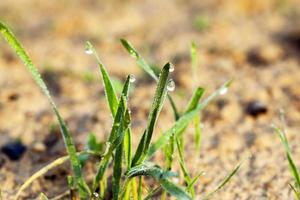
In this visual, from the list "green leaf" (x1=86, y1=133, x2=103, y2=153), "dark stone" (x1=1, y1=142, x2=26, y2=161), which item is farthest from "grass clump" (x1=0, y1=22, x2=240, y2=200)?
"dark stone" (x1=1, y1=142, x2=26, y2=161)

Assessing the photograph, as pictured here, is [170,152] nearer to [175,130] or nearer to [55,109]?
[175,130]

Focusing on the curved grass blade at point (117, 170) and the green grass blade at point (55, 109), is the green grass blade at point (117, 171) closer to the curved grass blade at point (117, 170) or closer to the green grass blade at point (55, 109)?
the curved grass blade at point (117, 170)

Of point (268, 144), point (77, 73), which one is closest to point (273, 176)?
point (268, 144)

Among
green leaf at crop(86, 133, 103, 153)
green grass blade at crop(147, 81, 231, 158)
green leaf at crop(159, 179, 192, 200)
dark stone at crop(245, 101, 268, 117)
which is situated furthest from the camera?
dark stone at crop(245, 101, 268, 117)

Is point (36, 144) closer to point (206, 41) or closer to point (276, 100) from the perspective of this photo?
point (276, 100)

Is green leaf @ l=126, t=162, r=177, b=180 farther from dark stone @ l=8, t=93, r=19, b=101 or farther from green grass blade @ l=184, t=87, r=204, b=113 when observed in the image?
dark stone @ l=8, t=93, r=19, b=101

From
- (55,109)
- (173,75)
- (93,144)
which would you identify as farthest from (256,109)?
(55,109)

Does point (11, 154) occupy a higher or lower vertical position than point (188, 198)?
higher

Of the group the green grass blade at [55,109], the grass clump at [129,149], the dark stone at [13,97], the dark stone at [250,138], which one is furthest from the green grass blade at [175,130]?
the dark stone at [13,97]
